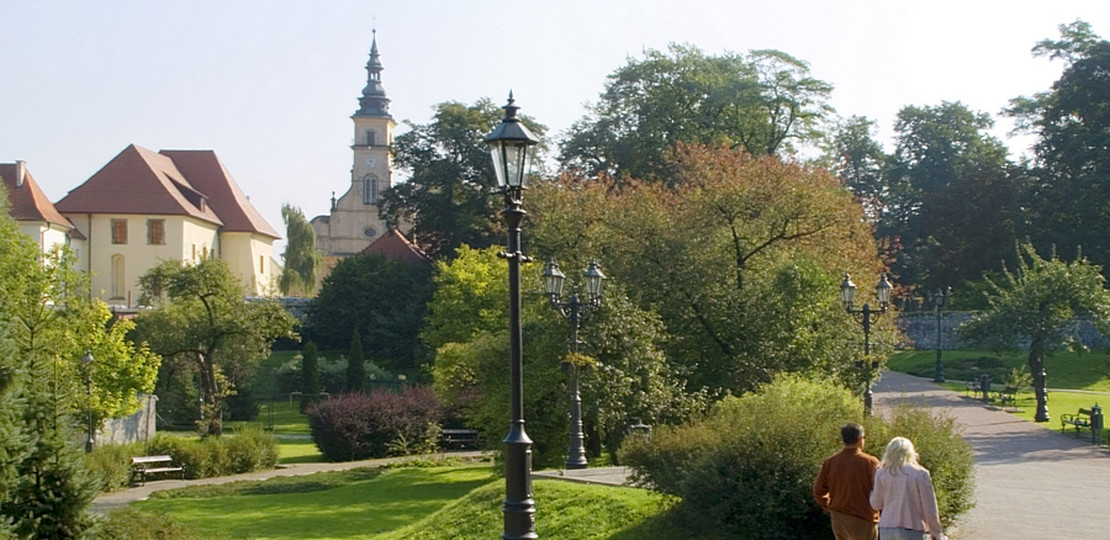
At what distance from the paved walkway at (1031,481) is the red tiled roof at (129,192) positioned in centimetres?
5160

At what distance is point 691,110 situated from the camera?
54.2 metres

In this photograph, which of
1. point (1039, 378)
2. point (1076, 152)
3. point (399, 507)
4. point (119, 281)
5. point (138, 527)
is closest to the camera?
point (138, 527)

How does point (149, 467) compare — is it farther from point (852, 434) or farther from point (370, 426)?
point (852, 434)

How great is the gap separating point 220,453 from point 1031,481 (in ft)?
72.4

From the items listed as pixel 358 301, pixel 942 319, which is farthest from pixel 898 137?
pixel 358 301

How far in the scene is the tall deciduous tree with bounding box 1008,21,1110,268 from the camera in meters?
52.8

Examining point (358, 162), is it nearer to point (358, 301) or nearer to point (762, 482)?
point (358, 301)

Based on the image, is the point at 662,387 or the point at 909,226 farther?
the point at 909,226

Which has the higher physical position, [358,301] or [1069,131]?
[1069,131]

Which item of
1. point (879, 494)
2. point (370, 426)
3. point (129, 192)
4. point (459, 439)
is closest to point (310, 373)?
point (459, 439)

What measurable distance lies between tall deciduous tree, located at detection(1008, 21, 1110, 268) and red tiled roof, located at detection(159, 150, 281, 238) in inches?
1989

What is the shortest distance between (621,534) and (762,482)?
2.67 meters

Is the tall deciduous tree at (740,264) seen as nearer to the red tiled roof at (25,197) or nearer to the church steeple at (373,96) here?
the red tiled roof at (25,197)

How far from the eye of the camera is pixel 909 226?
239ft
